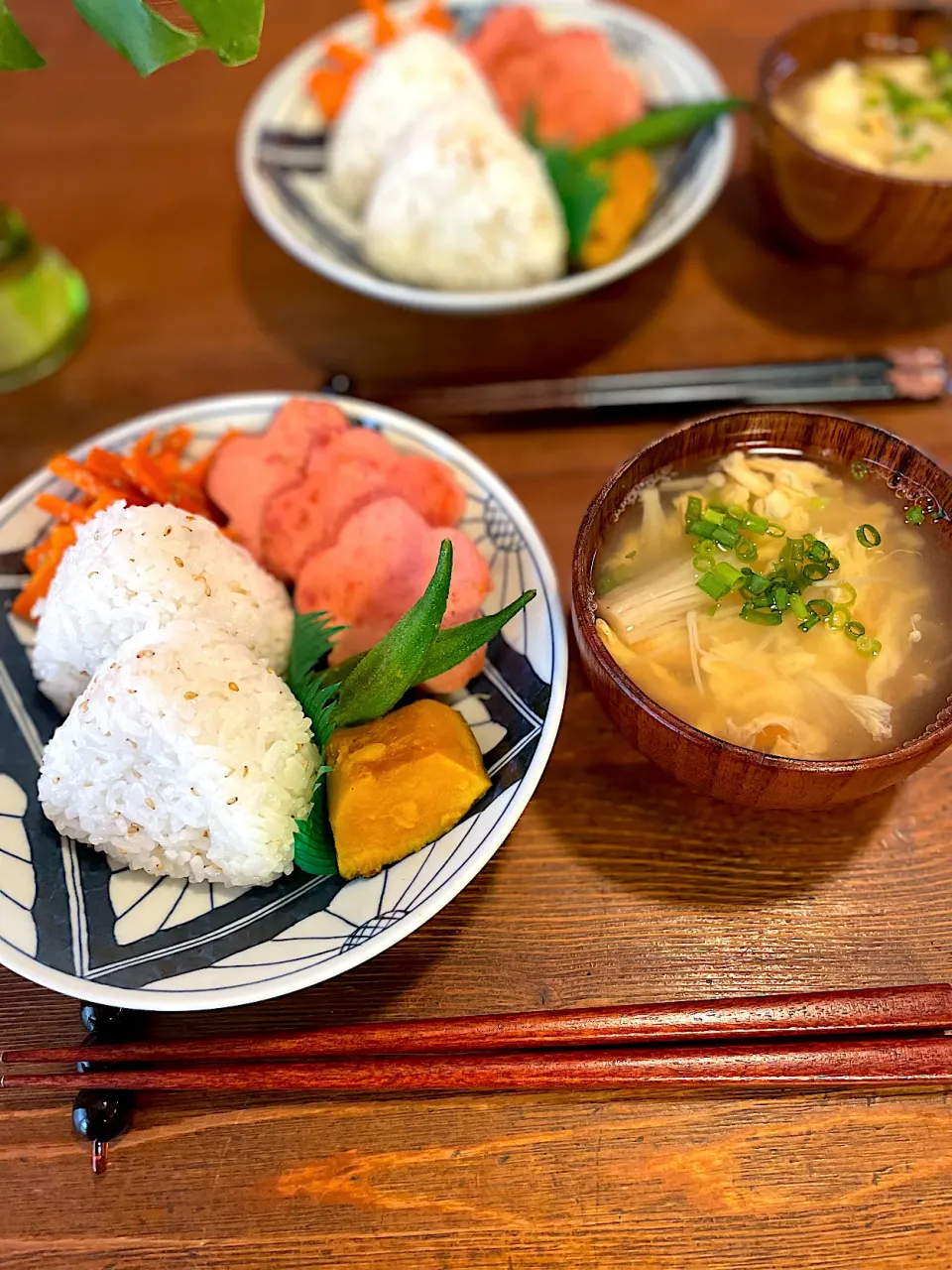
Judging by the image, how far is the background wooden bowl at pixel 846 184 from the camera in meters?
1.55

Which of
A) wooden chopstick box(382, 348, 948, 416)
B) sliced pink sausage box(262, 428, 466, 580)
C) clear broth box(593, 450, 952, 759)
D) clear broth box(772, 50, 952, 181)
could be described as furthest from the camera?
clear broth box(772, 50, 952, 181)

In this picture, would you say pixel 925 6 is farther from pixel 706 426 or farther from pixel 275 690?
pixel 275 690

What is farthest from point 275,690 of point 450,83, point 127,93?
point 127,93

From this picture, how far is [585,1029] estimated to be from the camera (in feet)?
3.58

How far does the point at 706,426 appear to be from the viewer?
1.25 metres

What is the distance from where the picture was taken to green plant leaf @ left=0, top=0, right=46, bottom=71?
1.24 m

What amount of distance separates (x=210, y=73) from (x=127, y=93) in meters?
0.22

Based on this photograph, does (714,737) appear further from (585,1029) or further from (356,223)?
(356,223)

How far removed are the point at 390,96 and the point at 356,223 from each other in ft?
0.78

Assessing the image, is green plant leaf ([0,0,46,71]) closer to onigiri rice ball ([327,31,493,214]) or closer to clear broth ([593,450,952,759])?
onigiri rice ball ([327,31,493,214])

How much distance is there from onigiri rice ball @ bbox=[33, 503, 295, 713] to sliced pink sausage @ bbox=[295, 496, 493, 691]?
8 centimetres

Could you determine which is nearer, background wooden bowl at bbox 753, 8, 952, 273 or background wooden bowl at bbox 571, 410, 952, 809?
background wooden bowl at bbox 571, 410, 952, 809

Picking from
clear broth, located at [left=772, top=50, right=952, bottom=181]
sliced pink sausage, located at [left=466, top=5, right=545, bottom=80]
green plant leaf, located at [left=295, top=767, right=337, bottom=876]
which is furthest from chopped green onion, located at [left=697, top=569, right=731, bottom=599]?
sliced pink sausage, located at [left=466, top=5, right=545, bottom=80]

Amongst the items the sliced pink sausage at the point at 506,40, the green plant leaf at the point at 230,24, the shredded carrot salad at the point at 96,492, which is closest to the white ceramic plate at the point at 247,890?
the shredded carrot salad at the point at 96,492
